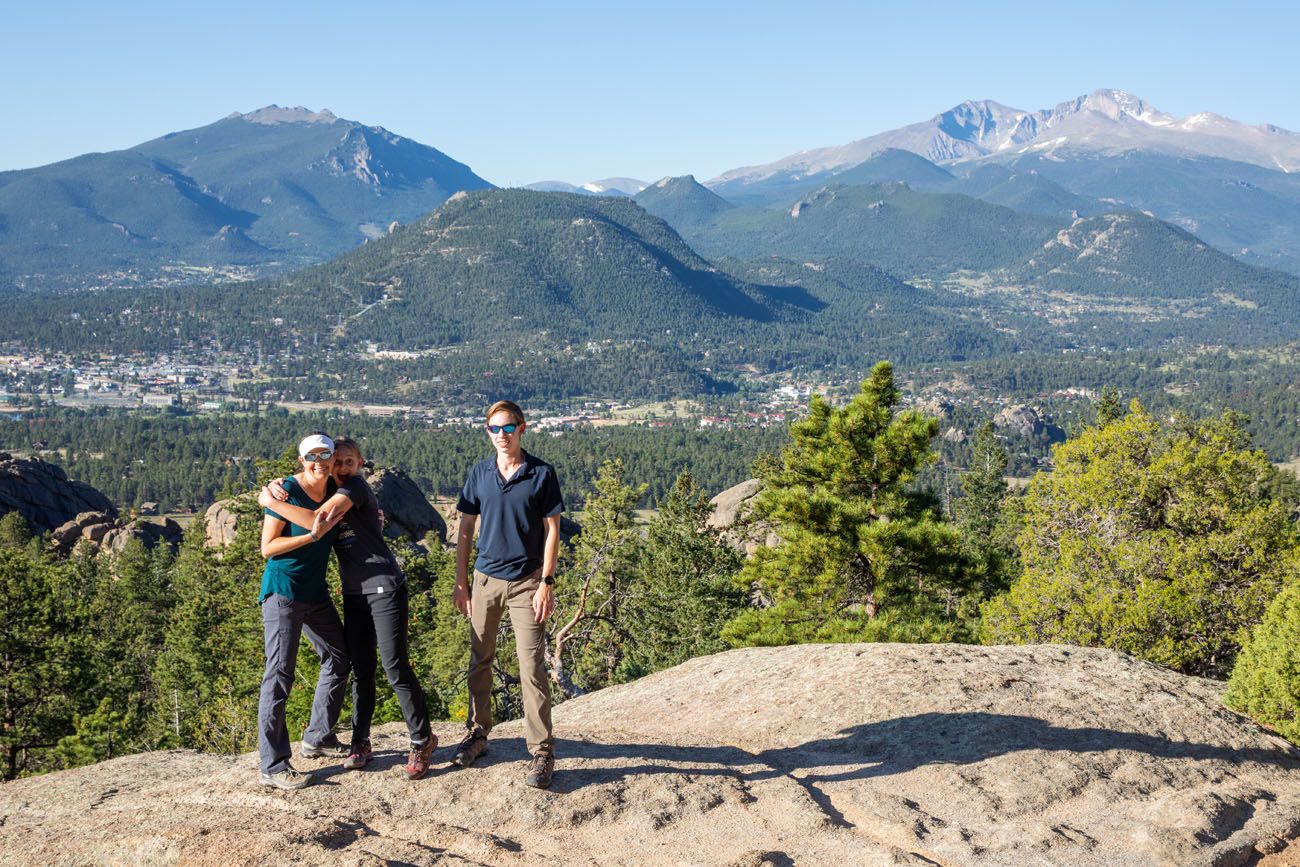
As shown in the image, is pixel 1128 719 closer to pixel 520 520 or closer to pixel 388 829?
pixel 520 520

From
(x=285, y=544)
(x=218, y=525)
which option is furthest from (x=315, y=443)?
Answer: (x=218, y=525)

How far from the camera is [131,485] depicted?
140500 millimetres

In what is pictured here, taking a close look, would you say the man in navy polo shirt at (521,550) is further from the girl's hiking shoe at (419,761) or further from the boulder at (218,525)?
the boulder at (218,525)

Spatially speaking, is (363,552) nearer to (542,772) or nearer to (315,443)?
(315,443)

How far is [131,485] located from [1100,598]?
149 m

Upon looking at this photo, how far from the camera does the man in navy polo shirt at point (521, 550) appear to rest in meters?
9.17

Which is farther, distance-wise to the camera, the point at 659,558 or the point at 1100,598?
the point at 659,558

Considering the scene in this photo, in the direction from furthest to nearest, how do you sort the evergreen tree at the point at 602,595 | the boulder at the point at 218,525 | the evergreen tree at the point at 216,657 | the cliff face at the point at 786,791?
the boulder at the point at 218,525 < the evergreen tree at the point at 602,595 < the evergreen tree at the point at 216,657 < the cliff face at the point at 786,791

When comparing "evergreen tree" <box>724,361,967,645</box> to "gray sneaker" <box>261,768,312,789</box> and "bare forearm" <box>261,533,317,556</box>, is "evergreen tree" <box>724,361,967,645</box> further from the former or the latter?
"bare forearm" <box>261,533,317,556</box>

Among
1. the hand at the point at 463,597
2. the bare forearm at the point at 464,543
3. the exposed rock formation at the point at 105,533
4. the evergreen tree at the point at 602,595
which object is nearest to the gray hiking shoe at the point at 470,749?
the hand at the point at 463,597

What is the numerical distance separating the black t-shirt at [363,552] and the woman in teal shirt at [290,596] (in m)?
0.16

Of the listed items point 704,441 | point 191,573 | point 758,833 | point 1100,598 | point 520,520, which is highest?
point 520,520

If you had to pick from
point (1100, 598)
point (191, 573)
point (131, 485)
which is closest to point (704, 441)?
point (131, 485)

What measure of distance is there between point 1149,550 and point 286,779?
15954 millimetres
